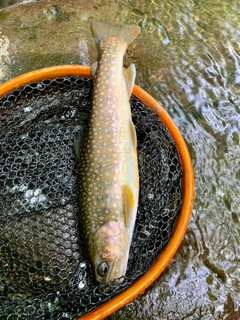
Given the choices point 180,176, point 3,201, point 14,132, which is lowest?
point 3,201

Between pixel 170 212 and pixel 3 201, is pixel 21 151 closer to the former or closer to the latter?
pixel 3 201

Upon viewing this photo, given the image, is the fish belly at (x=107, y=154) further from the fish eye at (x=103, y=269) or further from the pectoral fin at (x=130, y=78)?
the fish eye at (x=103, y=269)

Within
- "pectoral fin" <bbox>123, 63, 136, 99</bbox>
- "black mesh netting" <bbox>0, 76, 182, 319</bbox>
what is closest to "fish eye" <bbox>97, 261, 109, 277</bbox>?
"black mesh netting" <bbox>0, 76, 182, 319</bbox>

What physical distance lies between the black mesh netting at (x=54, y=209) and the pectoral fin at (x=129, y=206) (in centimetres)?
24

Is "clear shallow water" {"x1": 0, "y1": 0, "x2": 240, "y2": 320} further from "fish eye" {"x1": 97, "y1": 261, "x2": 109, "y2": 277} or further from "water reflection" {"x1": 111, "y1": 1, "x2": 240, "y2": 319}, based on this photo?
"fish eye" {"x1": 97, "y1": 261, "x2": 109, "y2": 277}

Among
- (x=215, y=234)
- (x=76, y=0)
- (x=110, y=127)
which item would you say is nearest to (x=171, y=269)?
(x=215, y=234)

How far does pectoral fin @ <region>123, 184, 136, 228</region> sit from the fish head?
70 mm

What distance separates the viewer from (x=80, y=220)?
257 centimetres

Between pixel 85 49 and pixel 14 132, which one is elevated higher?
pixel 85 49

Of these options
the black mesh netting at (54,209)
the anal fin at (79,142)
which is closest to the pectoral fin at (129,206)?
the black mesh netting at (54,209)

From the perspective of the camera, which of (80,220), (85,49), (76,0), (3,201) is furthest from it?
(76,0)

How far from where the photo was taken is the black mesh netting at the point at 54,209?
102 inches

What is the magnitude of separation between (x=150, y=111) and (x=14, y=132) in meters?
1.17

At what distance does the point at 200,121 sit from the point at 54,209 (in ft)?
5.09
